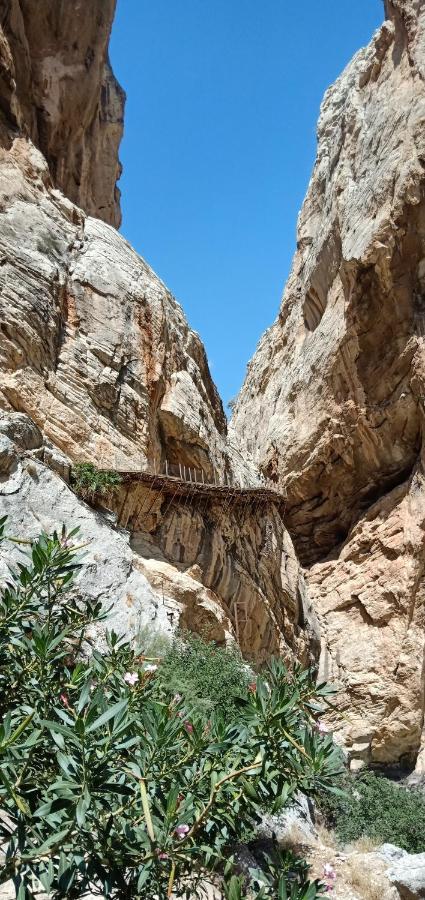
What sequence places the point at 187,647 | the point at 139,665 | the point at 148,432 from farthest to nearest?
1. the point at 148,432
2. the point at 187,647
3. the point at 139,665

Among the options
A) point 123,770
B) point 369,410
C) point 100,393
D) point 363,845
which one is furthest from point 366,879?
point 369,410

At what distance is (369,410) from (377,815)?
37.3 feet

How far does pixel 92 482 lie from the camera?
11.6 meters

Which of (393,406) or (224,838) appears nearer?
(224,838)

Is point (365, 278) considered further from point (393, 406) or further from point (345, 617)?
point (345, 617)

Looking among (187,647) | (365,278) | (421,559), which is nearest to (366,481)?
(421,559)

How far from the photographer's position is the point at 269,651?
1532 cm

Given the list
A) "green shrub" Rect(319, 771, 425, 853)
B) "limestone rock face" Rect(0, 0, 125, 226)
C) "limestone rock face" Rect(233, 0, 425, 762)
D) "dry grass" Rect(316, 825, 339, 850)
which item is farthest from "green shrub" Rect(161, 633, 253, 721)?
"limestone rock face" Rect(0, 0, 125, 226)

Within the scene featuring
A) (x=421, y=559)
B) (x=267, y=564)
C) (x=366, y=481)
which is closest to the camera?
(x=267, y=564)

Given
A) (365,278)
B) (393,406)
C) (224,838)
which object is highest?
(365,278)

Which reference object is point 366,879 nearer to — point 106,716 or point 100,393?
point 106,716

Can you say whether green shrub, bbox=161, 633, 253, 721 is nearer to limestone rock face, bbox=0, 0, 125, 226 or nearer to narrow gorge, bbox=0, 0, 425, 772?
narrow gorge, bbox=0, 0, 425, 772

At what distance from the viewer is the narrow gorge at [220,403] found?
12.3 meters

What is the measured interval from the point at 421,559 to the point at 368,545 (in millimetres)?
2263
